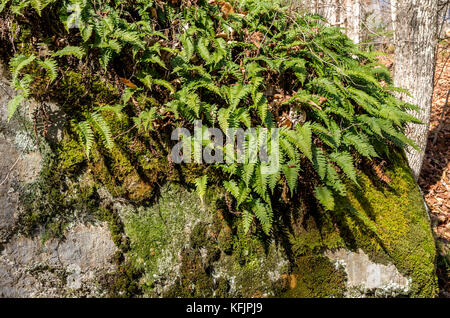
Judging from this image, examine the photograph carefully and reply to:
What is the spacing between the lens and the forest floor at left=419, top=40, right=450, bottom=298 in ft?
17.4

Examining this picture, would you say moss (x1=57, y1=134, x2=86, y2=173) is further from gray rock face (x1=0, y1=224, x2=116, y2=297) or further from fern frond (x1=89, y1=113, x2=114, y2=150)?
gray rock face (x1=0, y1=224, x2=116, y2=297)

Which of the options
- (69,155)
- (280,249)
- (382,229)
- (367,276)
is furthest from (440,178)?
(69,155)

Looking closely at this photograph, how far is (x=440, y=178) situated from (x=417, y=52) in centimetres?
323

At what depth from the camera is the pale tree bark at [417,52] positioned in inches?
213

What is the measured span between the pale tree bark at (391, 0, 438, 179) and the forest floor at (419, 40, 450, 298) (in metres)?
0.82

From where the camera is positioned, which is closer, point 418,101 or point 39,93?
point 39,93

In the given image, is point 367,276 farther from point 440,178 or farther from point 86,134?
point 440,178

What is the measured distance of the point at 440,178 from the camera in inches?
281

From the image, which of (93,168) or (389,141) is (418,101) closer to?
(389,141)
